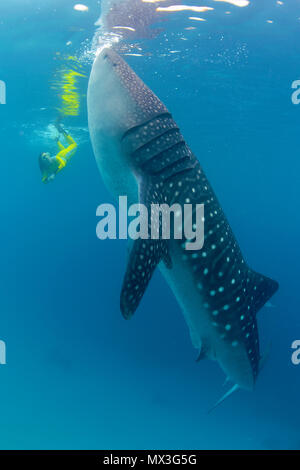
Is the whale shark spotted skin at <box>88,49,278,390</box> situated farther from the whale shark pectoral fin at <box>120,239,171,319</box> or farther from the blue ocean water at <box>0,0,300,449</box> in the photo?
the blue ocean water at <box>0,0,300,449</box>

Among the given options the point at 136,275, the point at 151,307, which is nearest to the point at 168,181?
the point at 136,275

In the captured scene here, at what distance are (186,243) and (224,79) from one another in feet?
49.2

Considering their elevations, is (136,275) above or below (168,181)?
below

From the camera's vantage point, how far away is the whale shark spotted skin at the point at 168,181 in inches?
151

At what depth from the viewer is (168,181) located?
12.6 feet

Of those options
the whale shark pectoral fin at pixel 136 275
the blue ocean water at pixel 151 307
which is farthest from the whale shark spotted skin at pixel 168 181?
the blue ocean water at pixel 151 307

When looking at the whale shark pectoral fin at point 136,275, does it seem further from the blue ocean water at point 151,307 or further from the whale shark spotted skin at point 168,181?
the blue ocean water at point 151,307

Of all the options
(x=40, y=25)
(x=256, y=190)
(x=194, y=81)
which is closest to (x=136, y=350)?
(x=194, y=81)

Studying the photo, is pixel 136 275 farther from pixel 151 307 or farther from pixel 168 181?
pixel 151 307

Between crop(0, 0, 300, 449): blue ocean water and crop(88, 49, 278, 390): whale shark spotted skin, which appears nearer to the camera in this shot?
crop(88, 49, 278, 390): whale shark spotted skin

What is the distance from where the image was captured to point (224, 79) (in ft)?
55.1

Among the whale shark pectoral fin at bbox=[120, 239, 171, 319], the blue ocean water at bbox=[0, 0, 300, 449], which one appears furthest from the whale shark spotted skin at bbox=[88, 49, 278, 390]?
the blue ocean water at bbox=[0, 0, 300, 449]

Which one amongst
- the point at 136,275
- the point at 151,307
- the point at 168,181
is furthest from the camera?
the point at 151,307

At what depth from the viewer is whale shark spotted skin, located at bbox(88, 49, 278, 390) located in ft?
12.6
